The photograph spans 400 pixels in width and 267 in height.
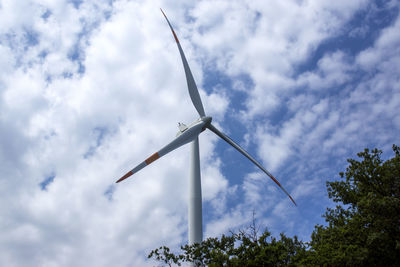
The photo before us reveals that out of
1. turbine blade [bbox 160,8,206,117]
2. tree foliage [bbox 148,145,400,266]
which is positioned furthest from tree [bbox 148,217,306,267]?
turbine blade [bbox 160,8,206,117]

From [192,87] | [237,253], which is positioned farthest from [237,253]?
[192,87]

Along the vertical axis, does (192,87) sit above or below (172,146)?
above

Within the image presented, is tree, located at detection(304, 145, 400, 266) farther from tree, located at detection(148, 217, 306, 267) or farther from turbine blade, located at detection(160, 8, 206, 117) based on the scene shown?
turbine blade, located at detection(160, 8, 206, 117)

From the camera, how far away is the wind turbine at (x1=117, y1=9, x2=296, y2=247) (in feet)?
94.3

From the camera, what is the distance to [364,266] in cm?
2511

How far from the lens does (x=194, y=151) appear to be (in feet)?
110

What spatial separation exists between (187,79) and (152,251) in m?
19.8

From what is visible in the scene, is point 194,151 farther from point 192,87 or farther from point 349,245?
point 349,245

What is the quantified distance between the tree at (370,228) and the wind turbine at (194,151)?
9818 mm

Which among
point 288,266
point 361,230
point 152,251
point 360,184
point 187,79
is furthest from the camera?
point 187,79

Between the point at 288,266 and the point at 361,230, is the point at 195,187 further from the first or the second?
the point at 361,230

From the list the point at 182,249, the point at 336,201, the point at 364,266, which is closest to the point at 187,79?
the point at 182,249

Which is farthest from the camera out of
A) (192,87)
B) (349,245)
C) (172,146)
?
(192,87)

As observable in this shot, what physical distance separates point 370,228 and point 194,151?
1785cm
